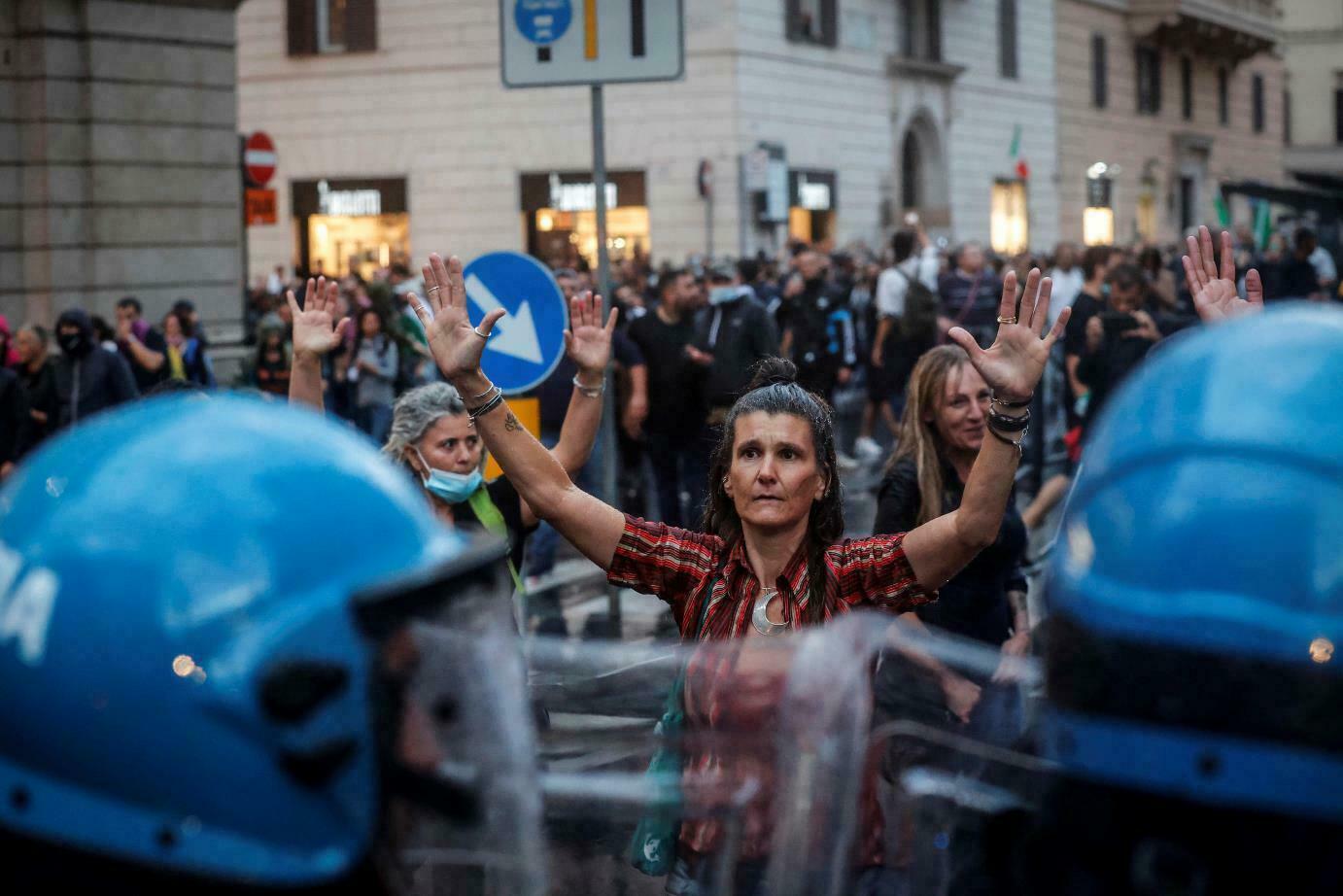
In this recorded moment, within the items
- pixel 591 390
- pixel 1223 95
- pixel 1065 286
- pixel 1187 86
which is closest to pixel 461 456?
pixel 591 390

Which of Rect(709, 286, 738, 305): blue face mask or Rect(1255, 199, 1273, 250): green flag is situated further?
Rect(1255, 199, 1273, 250): green flag

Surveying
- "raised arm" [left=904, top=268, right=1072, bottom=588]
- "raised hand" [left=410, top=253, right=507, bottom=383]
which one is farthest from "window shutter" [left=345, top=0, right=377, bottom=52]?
"raised arm" [left=904, top=268, right=1072, bottom=588]

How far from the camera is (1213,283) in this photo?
331cm

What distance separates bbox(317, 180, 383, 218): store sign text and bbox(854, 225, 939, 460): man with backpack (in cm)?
1611

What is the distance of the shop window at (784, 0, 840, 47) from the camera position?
1252 inches

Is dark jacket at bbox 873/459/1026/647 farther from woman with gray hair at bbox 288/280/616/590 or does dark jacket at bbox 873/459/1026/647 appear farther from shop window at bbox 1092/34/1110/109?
shop window at bbox 1092/34/1110/109

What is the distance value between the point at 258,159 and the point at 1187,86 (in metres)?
38.8

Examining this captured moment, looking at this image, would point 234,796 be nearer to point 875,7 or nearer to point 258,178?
point 258,178

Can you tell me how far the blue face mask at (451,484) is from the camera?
504 centimetres

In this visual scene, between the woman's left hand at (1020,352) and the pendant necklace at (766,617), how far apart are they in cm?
54

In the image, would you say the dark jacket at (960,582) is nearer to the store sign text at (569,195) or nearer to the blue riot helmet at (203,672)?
the blue riot helmet at (203,672)

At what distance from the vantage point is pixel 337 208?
32469mm

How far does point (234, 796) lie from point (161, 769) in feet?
0.21

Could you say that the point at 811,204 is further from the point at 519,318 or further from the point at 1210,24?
the point at 519,318
